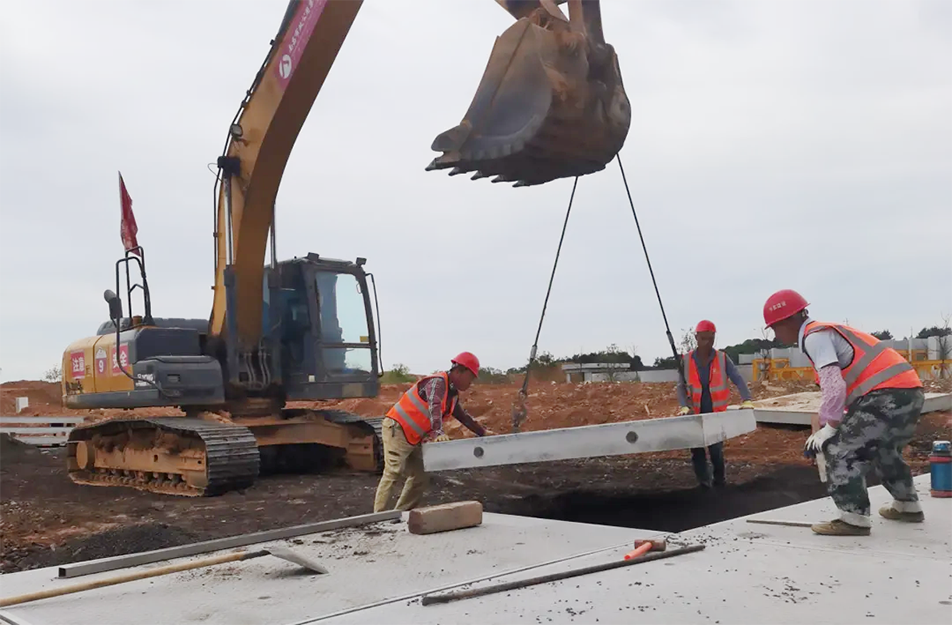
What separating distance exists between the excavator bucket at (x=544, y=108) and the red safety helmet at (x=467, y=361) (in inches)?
52.9

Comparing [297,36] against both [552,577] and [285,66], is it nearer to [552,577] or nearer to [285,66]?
[285,66]

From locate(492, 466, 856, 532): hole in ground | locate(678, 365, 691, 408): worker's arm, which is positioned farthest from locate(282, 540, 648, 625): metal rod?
locate(678, 365, 691, 408): worker's arm

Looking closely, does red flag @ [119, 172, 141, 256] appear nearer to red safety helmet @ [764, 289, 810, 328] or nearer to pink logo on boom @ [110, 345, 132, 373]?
pink logo on boom @ [110, 345, 132, 373]

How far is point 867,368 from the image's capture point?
412 centimetres

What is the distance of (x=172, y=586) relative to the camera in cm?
331

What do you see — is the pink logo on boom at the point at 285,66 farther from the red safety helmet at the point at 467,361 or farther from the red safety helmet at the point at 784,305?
the red safety helmet at the point at 784,305

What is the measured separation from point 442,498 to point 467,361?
311cm

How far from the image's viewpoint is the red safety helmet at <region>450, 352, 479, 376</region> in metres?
6.38

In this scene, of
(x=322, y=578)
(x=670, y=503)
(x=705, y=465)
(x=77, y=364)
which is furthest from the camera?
(x=77, y=364)

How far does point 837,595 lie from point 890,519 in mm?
1748

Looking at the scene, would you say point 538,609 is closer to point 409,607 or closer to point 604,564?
point 409,607

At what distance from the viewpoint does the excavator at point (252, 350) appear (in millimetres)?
9070

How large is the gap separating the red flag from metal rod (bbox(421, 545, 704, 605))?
304 inches

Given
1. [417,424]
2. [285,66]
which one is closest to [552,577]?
[417,424]
